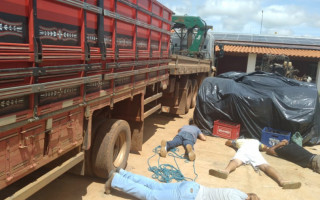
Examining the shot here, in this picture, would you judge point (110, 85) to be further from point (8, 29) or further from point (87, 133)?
point (8, 29)

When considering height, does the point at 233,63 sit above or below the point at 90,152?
above

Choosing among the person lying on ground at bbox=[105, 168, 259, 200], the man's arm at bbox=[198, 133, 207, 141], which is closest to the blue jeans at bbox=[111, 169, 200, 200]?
the person lying on ground at bbox=[105, 168, 259, 200]

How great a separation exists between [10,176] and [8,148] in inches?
9.5

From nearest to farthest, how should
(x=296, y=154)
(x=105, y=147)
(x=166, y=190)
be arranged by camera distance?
(x=166, y=190) < (x=105, y=147) < (x=296, y=154)

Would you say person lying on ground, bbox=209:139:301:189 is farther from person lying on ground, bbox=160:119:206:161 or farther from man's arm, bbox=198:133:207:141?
man's arm, bbox=198:133:207:141

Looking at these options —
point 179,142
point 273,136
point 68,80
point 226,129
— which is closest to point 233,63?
point 226,129

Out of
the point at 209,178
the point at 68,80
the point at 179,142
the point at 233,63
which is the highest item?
the point at 233,63

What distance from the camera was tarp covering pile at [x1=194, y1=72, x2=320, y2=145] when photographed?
21.6ft

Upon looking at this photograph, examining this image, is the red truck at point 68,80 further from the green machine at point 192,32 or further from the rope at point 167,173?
the green machine at point 192,32

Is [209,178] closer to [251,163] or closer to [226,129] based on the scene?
[251,163]

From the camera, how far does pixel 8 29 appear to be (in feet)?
6.55

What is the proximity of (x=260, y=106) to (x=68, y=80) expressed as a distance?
543 centimetres

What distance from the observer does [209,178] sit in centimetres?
465

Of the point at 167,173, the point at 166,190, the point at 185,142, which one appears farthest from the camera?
the point at 185,142
